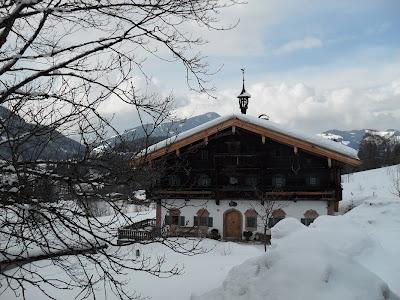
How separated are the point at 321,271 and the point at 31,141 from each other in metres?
3.67

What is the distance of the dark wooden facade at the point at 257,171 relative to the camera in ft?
70.6

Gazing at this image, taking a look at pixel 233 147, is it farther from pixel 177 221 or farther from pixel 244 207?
pixel 177 221

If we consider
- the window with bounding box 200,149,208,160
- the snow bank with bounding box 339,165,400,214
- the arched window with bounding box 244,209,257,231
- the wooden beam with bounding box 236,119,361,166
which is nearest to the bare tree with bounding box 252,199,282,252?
the arched window with bounding box 244,209,257,231

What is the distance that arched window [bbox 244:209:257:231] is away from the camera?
72.9 ft

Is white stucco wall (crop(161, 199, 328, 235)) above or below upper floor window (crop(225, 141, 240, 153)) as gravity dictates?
below

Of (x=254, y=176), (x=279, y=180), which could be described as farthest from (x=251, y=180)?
(x=279, y=180)

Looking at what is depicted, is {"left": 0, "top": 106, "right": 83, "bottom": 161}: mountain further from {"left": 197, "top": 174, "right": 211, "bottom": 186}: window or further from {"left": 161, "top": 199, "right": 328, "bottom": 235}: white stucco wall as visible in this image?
{"left": 197, "top": 174, "right": 211, "bottom": 186}: window

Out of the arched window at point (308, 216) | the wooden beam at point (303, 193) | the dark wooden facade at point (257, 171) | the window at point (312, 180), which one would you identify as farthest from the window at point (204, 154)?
the arched window at point (308, 216)

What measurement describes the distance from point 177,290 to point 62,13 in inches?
356

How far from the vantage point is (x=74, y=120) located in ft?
16.0

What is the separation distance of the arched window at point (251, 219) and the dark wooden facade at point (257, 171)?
86 cm

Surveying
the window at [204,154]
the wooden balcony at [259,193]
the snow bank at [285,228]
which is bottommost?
the snow bank at [285,228]

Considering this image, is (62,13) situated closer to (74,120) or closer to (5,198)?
(74,120)

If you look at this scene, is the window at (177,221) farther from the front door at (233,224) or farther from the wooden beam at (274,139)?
the wooden beam at (274,139)
